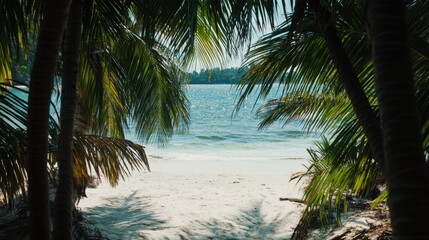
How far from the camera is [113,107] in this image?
594 cm

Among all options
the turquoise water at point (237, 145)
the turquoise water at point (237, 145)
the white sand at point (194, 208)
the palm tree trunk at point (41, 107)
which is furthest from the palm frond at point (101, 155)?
the turquoise water at point (237, 145)

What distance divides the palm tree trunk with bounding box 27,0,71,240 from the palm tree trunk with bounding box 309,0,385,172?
4.11ft

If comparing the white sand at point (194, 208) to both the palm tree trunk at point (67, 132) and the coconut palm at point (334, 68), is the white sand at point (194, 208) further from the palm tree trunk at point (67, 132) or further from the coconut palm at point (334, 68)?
the palm tree trunk at point (67, 132)

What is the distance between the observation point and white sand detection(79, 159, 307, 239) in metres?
5.63

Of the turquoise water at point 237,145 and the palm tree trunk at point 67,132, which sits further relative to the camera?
the turquoise water at point 237,145

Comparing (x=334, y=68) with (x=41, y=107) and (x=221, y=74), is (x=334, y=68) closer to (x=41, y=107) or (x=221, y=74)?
(x=41, y=107)

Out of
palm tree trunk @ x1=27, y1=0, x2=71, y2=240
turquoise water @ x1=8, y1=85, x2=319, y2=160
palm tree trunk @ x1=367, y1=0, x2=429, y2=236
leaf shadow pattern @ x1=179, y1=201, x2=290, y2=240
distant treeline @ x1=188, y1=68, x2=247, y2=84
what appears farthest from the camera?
turquoise water @ x1=8, y1=85, x2=319, y2=160

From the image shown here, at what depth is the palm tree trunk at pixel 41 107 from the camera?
204 centimetres

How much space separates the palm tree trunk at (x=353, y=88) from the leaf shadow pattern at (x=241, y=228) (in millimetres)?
3485

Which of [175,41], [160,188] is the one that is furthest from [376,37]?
[160,188]

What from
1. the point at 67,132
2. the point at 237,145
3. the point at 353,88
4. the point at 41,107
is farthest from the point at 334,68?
the point at 237,145

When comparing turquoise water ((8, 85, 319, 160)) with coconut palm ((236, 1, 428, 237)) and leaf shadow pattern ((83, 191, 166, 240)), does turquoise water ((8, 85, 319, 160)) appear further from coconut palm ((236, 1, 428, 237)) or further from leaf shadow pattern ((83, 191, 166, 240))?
coconut palm ((236, 1, 428, 237))

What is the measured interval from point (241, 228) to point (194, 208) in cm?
107

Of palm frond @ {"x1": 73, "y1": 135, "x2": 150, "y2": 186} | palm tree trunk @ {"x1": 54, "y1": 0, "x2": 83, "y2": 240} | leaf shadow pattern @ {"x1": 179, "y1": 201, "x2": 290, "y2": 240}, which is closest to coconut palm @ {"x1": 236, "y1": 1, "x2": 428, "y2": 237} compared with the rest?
palm tree trunk @ {"x1": 54, "y1": 0, "x2": 83, "y2": 240}
